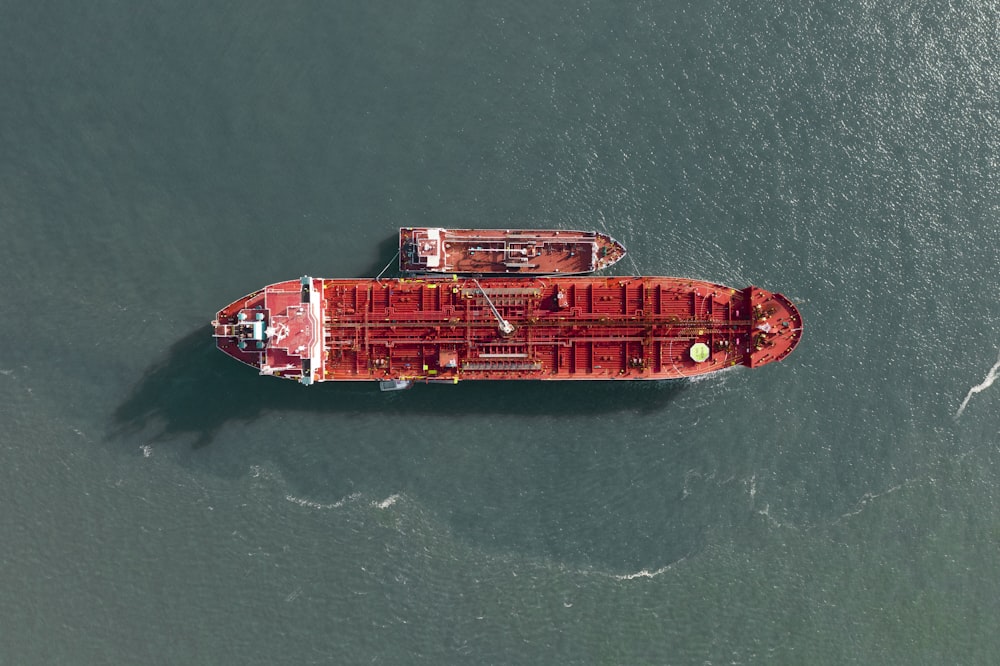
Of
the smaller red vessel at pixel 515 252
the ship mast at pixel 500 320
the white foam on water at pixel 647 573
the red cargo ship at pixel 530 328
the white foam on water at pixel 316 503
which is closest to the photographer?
the ship mast at pixel 500 320

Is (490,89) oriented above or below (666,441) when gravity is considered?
above

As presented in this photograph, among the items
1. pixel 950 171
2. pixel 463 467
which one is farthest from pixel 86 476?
pixel 950 171

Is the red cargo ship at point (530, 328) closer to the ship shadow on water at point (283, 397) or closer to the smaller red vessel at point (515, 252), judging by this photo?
the smaller red vessel at point (515, 252)

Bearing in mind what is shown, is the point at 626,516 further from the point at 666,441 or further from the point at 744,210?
the point at 744,210

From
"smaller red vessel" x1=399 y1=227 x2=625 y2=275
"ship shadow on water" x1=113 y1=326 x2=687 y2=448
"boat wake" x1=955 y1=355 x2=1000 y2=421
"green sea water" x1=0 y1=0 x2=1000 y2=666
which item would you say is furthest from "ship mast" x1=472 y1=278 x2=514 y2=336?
"boat wake" x1=955 y1=355 x2=1000 y2=421

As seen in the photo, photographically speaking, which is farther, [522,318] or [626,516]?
[626,516]

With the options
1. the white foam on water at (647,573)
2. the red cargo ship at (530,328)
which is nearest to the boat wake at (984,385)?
the red cargo ship at (530,328)

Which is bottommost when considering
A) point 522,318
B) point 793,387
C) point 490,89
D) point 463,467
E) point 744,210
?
point 463,467
